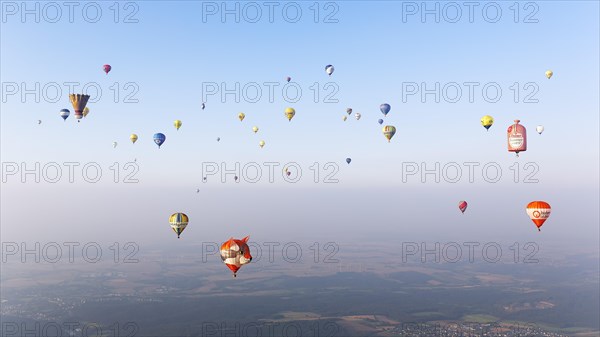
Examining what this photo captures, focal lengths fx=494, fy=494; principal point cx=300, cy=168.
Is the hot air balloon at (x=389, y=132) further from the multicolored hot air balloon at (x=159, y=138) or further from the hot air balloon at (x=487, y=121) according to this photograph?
the multicolored hot air balloon at (x=159, y=138)

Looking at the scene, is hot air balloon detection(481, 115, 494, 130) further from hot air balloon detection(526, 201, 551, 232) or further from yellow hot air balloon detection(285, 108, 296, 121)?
yellow hot air balloon detection(285, 108, 296, 121)

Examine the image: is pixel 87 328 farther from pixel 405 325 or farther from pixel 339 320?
pixel 405 325

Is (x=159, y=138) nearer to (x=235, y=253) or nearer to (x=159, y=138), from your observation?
(x=159, y=138)

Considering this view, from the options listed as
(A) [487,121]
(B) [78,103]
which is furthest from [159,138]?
(A) [487,121]

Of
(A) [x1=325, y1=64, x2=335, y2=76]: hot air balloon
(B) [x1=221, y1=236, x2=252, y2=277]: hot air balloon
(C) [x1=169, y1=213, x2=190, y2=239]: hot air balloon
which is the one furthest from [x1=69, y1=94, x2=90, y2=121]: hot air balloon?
(A) [x1=325, y1=64, x2=335, y2=76]: hot air balloon

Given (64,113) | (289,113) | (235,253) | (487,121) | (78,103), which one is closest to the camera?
(235,253)
